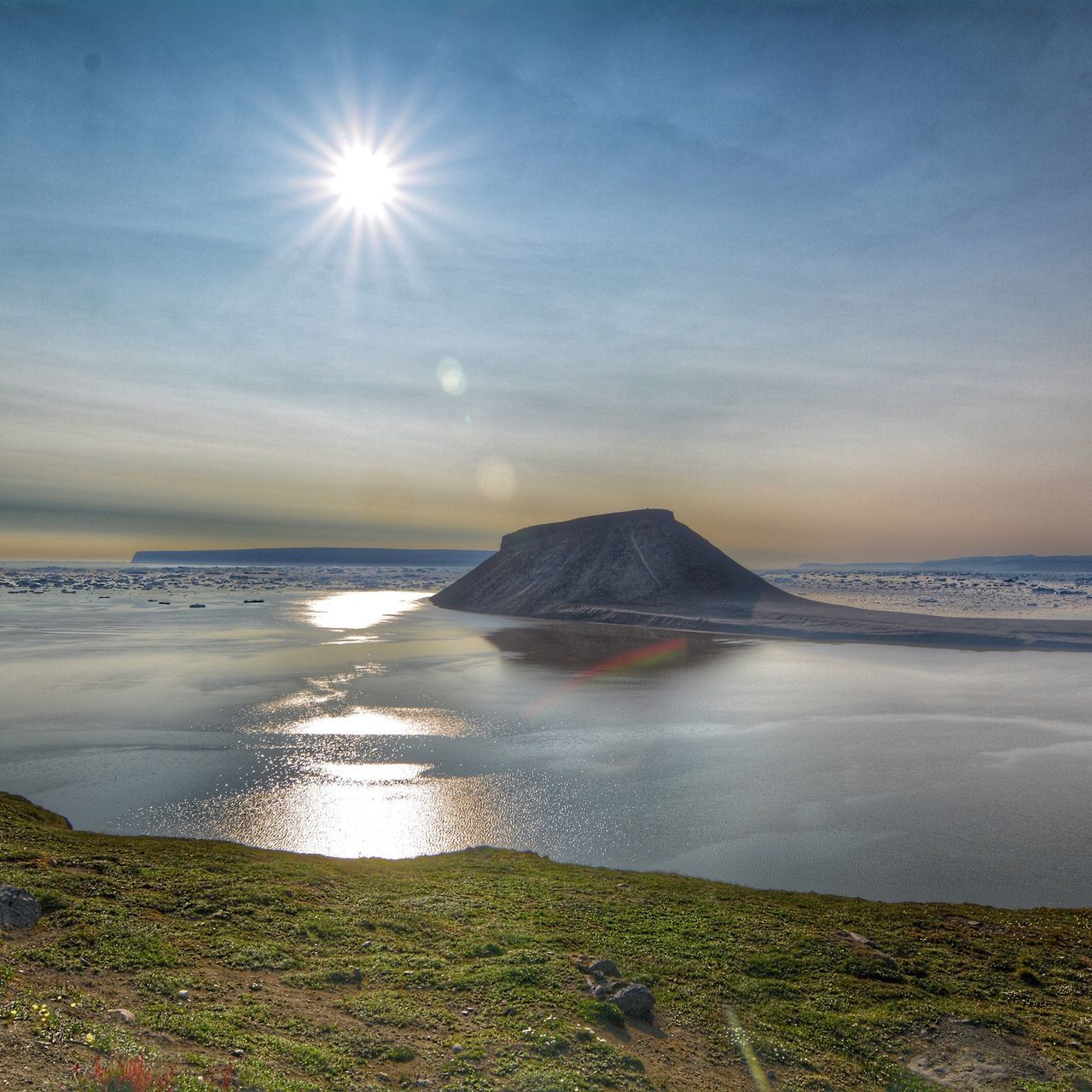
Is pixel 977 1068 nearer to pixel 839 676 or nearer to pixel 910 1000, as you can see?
pixel 910 1000

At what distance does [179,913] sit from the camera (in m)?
10.0

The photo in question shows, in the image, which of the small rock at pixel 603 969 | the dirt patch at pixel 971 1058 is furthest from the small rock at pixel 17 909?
the dirt patch at pixel 971 1058

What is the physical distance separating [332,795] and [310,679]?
18.2m

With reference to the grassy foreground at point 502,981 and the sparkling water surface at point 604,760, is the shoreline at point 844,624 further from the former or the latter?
the grassy foreground at point 502,981

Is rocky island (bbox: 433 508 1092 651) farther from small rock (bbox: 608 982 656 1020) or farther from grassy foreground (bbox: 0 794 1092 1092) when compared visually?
small rock (bbox: 608 982 656 1020)

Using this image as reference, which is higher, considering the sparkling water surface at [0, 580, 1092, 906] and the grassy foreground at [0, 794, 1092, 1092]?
the grassy foreground at [0, 794, 1092, 1092]

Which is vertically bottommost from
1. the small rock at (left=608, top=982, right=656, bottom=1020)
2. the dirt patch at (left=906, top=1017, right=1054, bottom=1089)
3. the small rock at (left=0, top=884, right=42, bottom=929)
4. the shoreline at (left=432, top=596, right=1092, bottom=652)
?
the shoreline at (left=432, top=596, right=1092, bottom=652)

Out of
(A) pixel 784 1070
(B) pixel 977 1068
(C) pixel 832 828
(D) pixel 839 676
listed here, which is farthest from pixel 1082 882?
(D) pixel 839 676

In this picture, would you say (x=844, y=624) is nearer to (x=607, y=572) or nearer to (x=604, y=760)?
(x=607, y=572)

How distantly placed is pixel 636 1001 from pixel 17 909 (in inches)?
314

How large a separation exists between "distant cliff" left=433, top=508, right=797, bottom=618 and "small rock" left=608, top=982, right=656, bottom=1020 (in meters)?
72.3

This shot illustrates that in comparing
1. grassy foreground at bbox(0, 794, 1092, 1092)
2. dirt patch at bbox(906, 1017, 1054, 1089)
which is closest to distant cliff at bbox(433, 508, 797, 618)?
grassy foreground at bbox(0, 794, 1092, 1092)

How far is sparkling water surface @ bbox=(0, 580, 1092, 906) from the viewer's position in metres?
14.4

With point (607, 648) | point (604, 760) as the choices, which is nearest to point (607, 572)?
point (607, 648)
